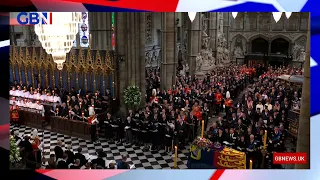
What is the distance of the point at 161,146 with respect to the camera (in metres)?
14.0

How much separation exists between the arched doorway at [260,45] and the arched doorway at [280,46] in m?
0.65

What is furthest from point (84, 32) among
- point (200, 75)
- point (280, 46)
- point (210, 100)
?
point (280, 46)

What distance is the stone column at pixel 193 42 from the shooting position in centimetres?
2571

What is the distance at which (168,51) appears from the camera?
20641 mm

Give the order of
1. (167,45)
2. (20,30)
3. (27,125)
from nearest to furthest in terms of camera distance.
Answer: (27,125)
(167,45)
(20,30)

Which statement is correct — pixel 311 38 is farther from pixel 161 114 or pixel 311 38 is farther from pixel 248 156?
pixel 161 114

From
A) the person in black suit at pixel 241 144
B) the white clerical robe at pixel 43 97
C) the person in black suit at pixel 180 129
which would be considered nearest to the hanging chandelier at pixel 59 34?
the person in black suit at pixel 180 129

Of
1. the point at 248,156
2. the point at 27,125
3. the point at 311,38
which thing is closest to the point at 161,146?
the point at 248,156

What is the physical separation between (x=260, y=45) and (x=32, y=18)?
30.1m

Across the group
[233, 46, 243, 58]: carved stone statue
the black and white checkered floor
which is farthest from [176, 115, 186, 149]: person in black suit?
[233, 46, 243, 58]: carved stone statue

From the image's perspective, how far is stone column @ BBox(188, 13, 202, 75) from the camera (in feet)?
84.3

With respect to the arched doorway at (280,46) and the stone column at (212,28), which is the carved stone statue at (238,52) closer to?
the stone column at (212,28)

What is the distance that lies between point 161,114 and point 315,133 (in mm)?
8018

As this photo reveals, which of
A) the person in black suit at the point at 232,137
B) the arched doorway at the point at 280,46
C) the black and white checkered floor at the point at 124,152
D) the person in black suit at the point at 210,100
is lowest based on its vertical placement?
the black and white checkered floor at the point at 124,152
